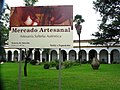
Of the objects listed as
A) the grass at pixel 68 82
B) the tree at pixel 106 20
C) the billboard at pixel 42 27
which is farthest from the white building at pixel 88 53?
the billboard at pixel 42 27

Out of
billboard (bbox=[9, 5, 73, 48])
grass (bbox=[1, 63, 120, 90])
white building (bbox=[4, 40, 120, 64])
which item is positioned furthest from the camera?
white building (bbox=[4, 40, 120, 64])

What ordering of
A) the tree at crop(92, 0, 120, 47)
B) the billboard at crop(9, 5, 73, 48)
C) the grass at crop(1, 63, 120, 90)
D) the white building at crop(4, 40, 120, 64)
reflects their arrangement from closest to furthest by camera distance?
the billboard at crop(9, 5, 73, 48) → the grass at crop(1, 63, 120, 90) → the tree at crop(92, 0, 120, 47) → the white building at crop(4, 40, 120, 64)

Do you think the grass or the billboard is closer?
the billboard

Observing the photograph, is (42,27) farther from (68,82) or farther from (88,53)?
(88,53)

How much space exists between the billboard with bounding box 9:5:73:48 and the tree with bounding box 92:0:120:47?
33.5 m

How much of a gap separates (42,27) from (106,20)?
35.4 m

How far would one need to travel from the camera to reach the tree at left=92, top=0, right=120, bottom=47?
41.6 metres

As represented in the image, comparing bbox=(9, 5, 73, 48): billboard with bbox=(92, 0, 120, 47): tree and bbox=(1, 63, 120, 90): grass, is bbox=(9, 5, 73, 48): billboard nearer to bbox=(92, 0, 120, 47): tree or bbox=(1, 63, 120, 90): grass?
bbox=(1, 63, 120, 90): grass

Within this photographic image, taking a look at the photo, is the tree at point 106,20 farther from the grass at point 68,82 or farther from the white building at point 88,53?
the white building at point 88,53

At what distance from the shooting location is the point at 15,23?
330 inches

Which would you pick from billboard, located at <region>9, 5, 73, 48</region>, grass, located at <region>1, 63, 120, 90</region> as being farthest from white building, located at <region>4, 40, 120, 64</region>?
billboard, located at <region>9, 5, 73, 48</region>

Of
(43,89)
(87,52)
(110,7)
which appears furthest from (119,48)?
(43,89)

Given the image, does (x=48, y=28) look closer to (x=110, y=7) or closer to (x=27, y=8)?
(x=27, y=8)

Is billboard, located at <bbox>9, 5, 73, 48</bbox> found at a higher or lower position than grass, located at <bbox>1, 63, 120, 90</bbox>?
higher
